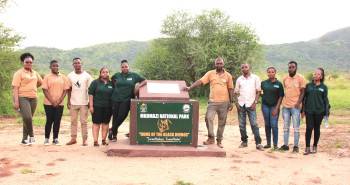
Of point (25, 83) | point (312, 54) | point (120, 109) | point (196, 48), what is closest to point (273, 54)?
point (312, 54)

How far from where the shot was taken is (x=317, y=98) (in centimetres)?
969

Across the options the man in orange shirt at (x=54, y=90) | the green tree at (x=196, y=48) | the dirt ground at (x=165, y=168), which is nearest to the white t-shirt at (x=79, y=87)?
the man in orange shirt at (x=54, y=90)

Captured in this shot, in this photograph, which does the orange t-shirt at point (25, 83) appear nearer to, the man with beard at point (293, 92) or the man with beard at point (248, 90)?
the man with beard at point (248, 90)

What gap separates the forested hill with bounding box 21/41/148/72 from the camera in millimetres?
117250

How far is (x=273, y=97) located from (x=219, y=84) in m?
1.17

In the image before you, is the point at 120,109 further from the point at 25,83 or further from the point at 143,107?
the point at 25,83

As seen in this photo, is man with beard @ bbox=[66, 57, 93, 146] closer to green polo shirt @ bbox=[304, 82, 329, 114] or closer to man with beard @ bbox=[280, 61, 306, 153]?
man with beard @ bbox=[280, 61, 306, 153]

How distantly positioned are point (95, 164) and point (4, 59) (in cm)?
1671

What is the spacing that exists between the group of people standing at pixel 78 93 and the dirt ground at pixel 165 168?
2.13ft

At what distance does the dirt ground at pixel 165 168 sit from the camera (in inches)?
295

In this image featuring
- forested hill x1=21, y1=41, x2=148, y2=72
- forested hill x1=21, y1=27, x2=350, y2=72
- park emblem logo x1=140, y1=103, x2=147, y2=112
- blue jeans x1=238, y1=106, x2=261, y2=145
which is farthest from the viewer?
forested hill x1=21, y1=41, x2=148, y2=72

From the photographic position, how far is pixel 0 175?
24.7 ft

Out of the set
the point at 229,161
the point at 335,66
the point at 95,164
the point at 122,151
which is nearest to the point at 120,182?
the point at 95,164

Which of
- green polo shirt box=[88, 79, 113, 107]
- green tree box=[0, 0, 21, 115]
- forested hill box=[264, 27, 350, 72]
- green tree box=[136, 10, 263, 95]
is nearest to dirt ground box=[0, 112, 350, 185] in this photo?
green polo shirt box=[88, 79, 113, 107]
